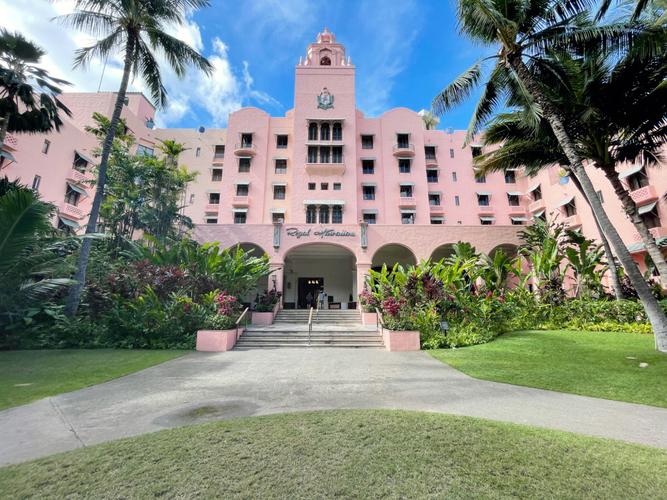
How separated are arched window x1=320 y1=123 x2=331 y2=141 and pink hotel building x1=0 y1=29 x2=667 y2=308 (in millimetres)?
91

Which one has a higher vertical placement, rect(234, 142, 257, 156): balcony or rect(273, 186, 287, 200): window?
rect(234, 142, 257, 156): balcony

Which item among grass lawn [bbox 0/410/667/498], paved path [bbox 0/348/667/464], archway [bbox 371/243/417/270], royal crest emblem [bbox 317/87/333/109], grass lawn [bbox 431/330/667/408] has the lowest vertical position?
paved path [bbox 0/348/667/464]

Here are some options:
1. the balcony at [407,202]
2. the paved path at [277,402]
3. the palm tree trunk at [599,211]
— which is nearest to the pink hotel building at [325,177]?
the balcony at [407,202]

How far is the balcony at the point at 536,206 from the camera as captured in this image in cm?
2469

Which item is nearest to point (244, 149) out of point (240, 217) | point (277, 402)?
point (240, 217)

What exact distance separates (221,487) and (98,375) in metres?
5.94

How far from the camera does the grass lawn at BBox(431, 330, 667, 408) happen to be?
17.7 ft

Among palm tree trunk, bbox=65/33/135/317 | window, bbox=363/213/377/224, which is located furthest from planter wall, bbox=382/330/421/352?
window, bbox=363/213/377/224

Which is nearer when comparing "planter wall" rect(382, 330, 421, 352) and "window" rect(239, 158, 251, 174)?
"planter wall" rect(382, 330, 421, 352)

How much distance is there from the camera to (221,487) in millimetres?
2354

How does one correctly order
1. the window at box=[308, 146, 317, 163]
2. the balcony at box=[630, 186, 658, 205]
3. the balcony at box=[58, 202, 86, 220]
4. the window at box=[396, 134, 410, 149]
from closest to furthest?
the balcony at box=[630, 186, 658, 205], the balcony at box=[58, 202, 86, 220], the window at box=[308, 146, 317, 163], the window at box=[396, 134, 410, 149]

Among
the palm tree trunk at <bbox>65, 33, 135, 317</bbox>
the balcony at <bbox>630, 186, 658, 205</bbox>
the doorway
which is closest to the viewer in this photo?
the palm tree trunk at <bbox>65, 33, 135, 317</bbox>

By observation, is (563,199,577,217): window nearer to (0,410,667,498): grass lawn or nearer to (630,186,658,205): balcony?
(630,186,658,205): balcony

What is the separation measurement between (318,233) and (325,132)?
37.0 feet
